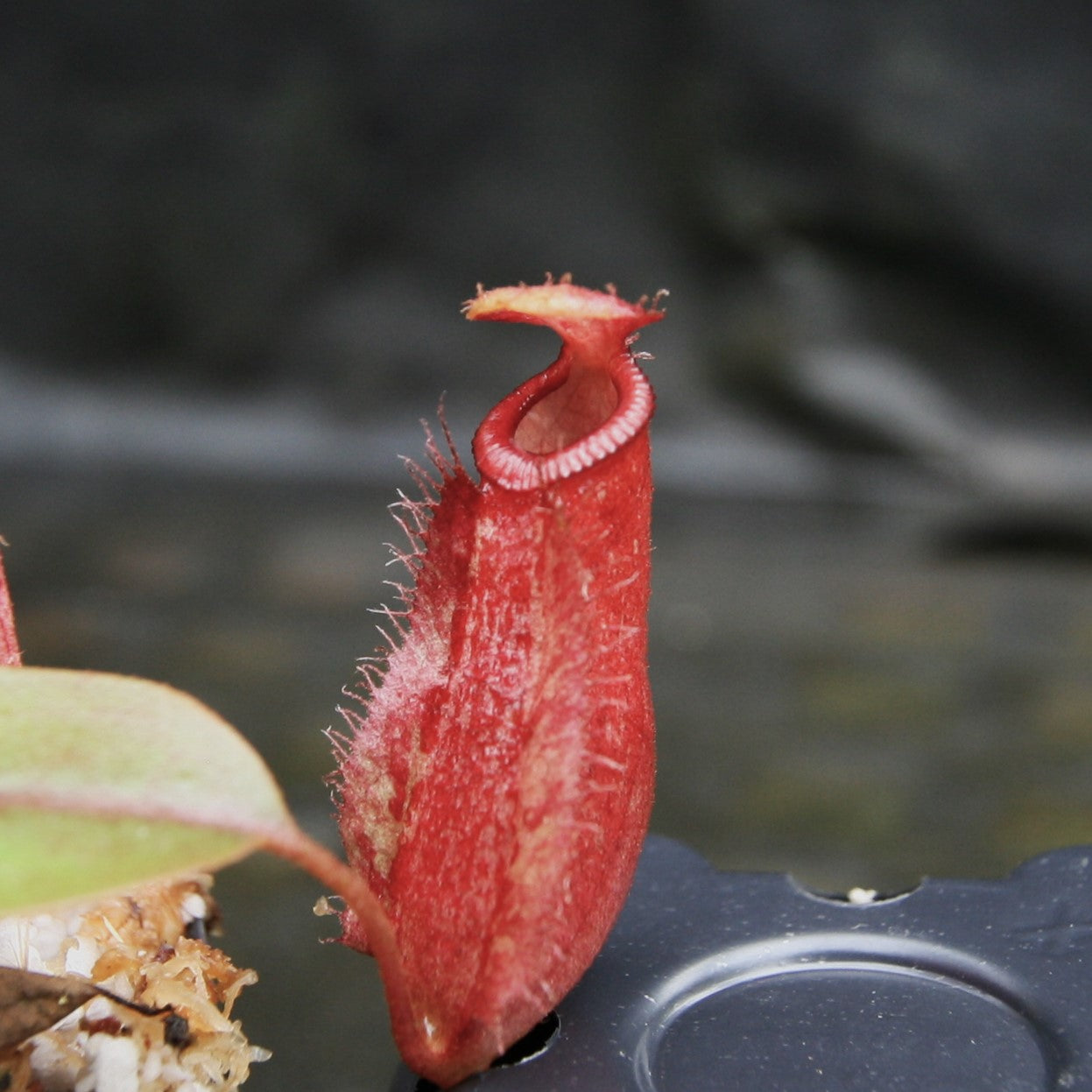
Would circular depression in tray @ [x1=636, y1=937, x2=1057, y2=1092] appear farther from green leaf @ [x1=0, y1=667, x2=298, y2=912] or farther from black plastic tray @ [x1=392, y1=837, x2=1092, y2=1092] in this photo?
green leaf @ [x1=0, y1=667, x2=298, y2=912]

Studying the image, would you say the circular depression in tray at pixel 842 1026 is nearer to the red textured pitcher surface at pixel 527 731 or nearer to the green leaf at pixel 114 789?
the red textured pitcher surface at pixel 527 731

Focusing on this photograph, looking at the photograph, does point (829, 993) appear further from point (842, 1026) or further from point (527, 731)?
point (527, 731)

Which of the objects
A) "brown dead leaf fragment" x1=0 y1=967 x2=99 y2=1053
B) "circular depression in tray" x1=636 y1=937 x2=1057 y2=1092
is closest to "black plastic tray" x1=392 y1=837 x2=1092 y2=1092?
"circular depression in tray" x1=636 y1=937 x2=1057 y2=1092

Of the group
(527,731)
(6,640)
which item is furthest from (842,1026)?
(6,640)

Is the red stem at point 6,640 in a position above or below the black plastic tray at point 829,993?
above

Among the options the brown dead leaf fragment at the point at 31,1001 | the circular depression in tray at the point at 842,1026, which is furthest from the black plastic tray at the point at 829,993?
the brown dead leaf fragment at the point at 31,1001

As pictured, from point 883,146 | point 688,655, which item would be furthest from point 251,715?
point 883,146

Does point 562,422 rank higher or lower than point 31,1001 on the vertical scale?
higher
